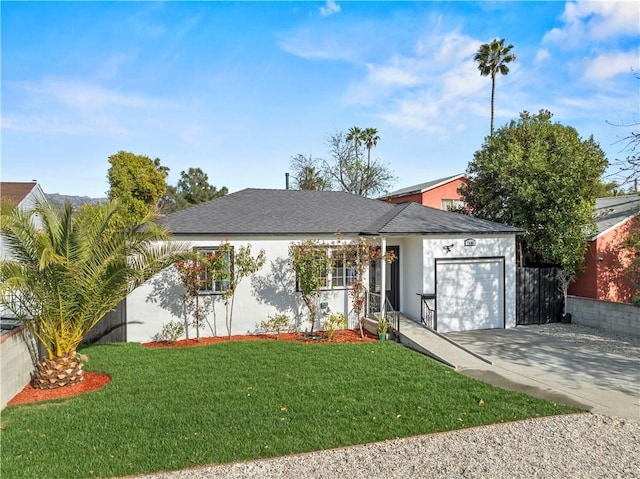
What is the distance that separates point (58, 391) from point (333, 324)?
7.73 metres

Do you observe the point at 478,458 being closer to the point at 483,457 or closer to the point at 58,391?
the point at 483,457

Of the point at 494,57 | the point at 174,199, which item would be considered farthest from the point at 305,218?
the point at 174,199

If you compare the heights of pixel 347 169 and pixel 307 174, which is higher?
pixel 347 169

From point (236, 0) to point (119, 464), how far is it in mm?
11124

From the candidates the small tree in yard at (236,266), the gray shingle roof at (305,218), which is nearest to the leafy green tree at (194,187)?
the gray shingle roof at (305,218)

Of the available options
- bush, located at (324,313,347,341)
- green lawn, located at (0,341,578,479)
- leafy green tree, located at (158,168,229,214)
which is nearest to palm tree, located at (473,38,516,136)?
bush, located at (324,313,347,341)

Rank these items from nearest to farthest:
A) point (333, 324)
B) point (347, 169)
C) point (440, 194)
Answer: point (333, 324) → point (440, 194) → point (347, 169)

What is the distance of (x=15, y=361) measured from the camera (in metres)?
7.69

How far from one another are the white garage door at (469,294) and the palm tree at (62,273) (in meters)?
9.55

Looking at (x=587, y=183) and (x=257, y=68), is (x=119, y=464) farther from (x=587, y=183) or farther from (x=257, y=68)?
(x=587, y=183)

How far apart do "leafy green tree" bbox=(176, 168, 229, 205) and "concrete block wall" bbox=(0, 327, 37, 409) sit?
156 feet

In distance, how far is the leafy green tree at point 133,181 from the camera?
100 feet

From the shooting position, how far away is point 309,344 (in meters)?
11.4

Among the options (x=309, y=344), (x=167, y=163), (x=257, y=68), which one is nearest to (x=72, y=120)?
(x=257, y=68)
